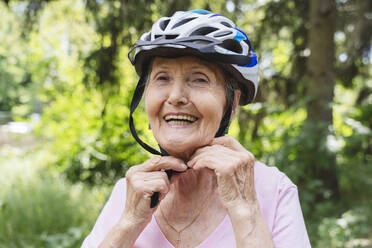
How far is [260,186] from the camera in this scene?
5.66 feet

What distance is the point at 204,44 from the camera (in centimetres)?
161

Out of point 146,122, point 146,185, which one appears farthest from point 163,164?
point 146,122

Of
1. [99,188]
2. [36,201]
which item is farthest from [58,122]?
[36,201]

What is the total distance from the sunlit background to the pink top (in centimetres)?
218

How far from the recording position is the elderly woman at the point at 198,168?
1513 millimetres

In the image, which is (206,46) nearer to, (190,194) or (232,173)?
(232,173)

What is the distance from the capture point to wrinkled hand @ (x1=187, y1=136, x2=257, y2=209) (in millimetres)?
1485

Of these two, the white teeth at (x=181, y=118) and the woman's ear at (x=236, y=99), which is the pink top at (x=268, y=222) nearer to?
the woman's ear at (x=236, y=99)

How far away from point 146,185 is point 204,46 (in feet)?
2.17

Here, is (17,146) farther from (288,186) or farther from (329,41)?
(288,186)

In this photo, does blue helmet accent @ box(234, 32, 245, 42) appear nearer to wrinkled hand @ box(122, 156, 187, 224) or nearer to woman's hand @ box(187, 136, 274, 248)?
woman's hand @ box(187, 136, 274, 248)

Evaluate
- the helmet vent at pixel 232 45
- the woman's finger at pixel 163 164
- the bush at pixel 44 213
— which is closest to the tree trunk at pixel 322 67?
the bush at pixel 44 213

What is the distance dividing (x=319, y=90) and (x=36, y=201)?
4.70m

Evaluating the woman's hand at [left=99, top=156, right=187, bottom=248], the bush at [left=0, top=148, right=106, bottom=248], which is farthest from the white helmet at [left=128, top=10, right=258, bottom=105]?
the bush at [left=0, top=148, right=106, bottom=248]
